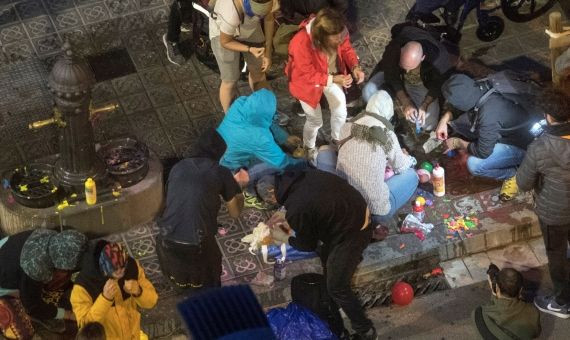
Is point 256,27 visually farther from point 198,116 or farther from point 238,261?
point 238,261

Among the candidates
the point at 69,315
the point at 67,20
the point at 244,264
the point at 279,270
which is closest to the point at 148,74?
the point at 67,20

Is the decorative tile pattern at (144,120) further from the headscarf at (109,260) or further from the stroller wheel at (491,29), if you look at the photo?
the stroller wheel at (491,29)

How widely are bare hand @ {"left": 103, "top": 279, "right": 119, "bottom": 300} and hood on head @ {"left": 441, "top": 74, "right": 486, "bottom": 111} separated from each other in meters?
4.02

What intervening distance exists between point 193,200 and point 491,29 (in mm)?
4812

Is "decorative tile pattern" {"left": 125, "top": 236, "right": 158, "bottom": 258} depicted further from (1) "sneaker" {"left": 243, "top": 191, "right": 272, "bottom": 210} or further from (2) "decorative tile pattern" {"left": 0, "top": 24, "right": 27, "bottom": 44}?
(2) "decorative tile pattern" {"left": 0, "top": 24, "right": 27, "bottom": 44}

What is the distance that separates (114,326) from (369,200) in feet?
8.56

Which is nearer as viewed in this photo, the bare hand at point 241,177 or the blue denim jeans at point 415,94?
the bare hand at point 241,177

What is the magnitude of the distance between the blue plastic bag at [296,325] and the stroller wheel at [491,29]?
519 cm

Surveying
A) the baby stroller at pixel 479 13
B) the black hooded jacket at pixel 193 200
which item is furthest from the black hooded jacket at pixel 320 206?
the baby stroller at pixel 479 13

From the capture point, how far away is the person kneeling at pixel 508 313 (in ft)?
26.2

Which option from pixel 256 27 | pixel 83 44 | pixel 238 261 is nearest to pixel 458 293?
pixel 238 261

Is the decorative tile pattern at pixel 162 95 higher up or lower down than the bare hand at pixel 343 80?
lower down

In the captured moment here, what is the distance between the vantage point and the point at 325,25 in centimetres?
930

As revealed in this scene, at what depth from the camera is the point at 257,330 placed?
4375 mm
